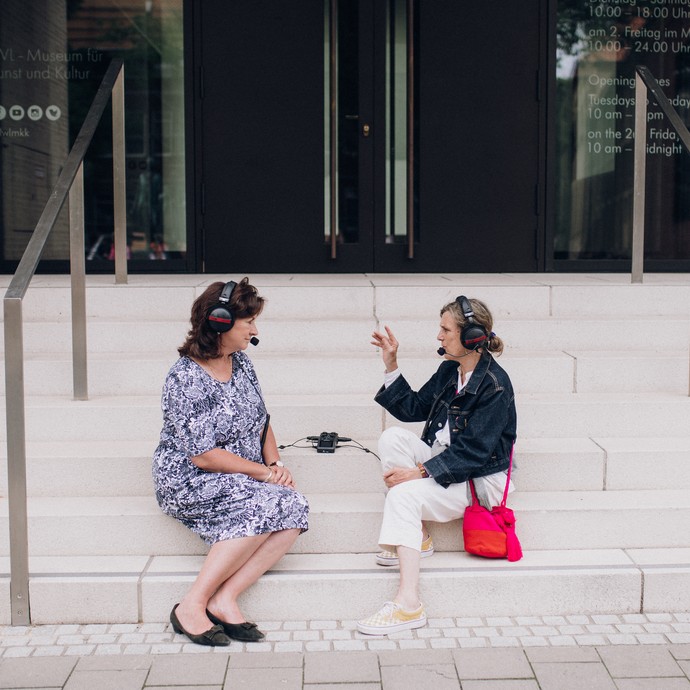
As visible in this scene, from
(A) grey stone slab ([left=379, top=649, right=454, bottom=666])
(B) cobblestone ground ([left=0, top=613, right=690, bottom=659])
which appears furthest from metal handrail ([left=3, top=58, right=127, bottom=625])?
(A) grey stone slab ([left=379, top=649, right=454, bottom=666])

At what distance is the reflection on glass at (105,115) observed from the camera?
7312 mm

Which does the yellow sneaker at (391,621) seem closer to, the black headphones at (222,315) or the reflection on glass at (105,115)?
the black headphones at (222,315)

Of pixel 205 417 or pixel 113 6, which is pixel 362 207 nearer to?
pixel 113 6

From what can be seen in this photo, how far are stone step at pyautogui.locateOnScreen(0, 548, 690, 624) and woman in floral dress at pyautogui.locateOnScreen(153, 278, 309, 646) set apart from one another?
14 centimetres

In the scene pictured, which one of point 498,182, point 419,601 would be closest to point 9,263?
point 498,182

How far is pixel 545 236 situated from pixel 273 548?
14.2 ft

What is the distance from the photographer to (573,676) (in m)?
3.22

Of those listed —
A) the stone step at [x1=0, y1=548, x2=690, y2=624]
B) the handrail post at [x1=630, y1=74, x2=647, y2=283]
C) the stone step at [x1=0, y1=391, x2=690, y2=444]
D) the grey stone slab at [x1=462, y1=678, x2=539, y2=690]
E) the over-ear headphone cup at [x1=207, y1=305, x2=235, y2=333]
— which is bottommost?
the grey stone slab at [x1=462, y1=678, x2=539, y2=690]

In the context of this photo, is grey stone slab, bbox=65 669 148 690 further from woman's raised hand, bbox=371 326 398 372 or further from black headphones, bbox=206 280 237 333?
woman's raised hand, bbox=371 326 398 372

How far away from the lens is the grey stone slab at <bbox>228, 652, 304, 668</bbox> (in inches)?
130

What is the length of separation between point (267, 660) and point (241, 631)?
185mm

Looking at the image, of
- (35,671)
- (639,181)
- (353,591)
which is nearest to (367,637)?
(353,591)

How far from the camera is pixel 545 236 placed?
7.32 metres

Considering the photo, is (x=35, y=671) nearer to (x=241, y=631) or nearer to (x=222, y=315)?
(x=241, y=631)
